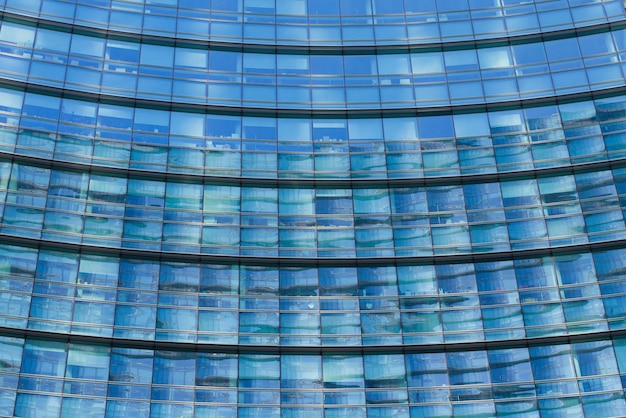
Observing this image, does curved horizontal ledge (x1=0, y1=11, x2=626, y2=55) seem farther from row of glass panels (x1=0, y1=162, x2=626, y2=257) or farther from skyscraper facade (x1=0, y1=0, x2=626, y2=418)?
row of glass panels (x1=0, y1=162, x2=626, y2=257)

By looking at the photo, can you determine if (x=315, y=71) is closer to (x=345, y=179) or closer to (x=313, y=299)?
(x=345, y=179)

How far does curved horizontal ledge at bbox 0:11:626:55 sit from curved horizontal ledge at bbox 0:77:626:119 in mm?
3439

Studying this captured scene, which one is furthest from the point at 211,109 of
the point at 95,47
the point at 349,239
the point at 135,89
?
the point at 349,239

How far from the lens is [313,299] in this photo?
118 ft

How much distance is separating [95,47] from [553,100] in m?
21.9

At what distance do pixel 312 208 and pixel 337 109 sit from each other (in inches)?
212

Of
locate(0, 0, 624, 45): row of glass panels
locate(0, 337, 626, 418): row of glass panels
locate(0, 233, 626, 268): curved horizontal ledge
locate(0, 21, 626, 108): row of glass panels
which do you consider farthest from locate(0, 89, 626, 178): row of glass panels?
locate(0, 337, 626, 418): row of glass panels

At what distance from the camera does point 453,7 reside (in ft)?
139

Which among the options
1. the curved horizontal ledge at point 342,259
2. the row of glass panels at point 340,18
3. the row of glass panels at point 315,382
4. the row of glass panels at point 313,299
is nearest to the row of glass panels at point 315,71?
the row of glass panels at point 340,18

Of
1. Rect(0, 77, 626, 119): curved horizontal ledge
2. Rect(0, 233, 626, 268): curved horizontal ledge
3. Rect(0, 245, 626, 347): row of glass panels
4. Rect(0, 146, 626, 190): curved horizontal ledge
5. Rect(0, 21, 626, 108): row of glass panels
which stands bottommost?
Rect(0, 245, 626, 347): row of glass panels

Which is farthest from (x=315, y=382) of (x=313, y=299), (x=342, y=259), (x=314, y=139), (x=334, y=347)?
(x=314, y=139)

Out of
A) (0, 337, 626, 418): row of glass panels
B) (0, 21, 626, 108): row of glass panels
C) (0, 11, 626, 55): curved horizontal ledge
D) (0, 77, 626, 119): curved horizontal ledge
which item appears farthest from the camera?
(0, 11, 626, 55): curved horizontal ledge

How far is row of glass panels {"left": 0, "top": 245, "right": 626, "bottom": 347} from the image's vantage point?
34.4 metres

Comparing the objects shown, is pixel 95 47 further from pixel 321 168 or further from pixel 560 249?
pixel 560 249
